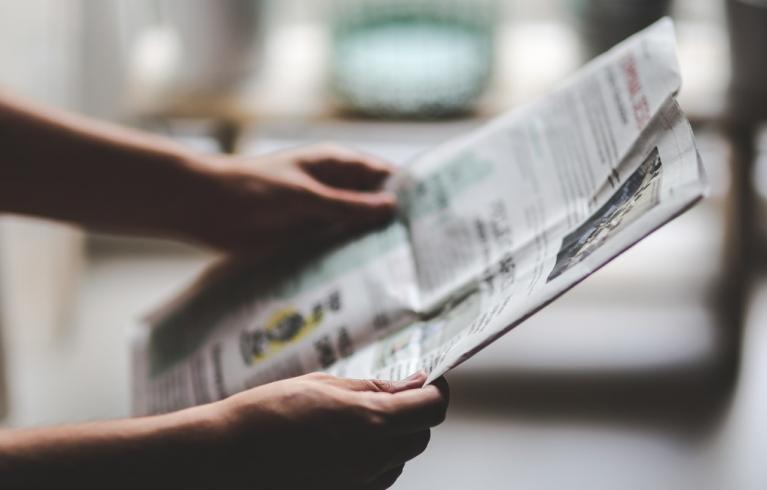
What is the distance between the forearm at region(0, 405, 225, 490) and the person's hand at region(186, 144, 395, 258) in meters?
0.17

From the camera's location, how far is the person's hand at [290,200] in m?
0.44

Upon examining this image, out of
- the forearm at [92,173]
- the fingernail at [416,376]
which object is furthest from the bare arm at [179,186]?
the fingernail at [416,376]

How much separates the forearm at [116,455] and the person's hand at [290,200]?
0.17 metres

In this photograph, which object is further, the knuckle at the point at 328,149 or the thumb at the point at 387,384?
the knuckle at the point at 328,149

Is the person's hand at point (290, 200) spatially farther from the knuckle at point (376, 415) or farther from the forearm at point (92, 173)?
the knuckle at point (376, 415)

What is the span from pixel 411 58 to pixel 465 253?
0.28m

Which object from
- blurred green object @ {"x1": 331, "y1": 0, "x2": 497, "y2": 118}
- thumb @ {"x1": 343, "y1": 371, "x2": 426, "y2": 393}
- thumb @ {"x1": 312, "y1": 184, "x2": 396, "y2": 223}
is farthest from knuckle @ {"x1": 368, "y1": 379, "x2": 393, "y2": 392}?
blurred green object @ {"x1": 331, "y1": 0, "x2": 497, "y2": 118}

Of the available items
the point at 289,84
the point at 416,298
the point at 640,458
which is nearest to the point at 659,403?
the point at 640,458

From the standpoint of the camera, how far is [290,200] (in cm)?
44

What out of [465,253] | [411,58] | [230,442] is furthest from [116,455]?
[411,58]

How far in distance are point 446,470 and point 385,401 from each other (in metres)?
0.21

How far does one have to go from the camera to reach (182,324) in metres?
0.46

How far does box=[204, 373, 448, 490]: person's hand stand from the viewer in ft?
0.96

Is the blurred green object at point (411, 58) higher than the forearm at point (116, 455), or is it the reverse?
the blurred green object at point (411, 58)
